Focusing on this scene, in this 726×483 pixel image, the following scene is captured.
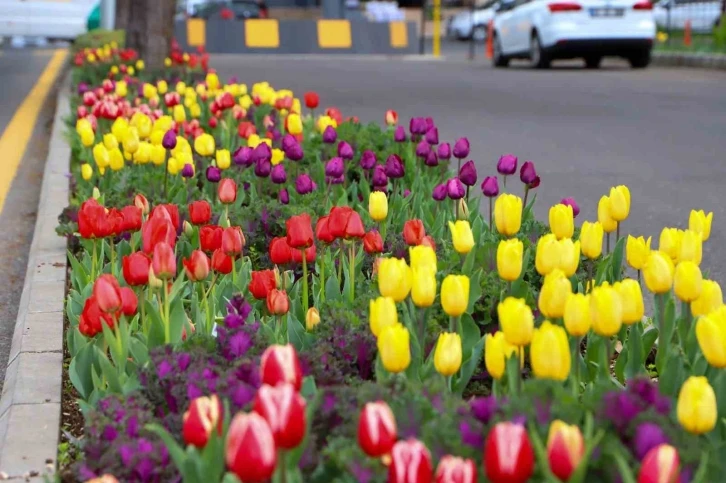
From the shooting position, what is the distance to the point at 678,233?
3.07m

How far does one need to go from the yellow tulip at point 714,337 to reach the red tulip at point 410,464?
0.79 m

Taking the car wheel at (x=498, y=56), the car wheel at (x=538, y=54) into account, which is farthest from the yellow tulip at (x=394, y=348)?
the car wheel at (x=498, y=56)

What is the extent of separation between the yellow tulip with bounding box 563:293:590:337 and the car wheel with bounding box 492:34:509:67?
2039cm

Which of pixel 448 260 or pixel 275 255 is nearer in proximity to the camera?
pixel 275 255

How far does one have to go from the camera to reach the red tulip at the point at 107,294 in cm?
280

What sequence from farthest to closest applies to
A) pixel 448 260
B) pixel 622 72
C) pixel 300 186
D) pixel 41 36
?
pixel 41 36 < pixel 622 72 < pixel 300 186 < pixel 448 260

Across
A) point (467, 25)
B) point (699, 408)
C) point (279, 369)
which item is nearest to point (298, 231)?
point (279, 369)

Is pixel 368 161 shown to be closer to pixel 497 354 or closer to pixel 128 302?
pixel 128 302

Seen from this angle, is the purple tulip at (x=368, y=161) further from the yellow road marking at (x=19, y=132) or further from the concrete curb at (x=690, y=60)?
the concrete curb at (x=690, y=60)

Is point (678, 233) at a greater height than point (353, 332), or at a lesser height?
greater

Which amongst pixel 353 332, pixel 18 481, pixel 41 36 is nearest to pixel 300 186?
pixel 353 332

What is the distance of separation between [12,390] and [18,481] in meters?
0.63

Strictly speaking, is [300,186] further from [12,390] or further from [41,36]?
[41,36]

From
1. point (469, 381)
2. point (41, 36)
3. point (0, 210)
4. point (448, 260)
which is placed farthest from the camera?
point (41, 36)
